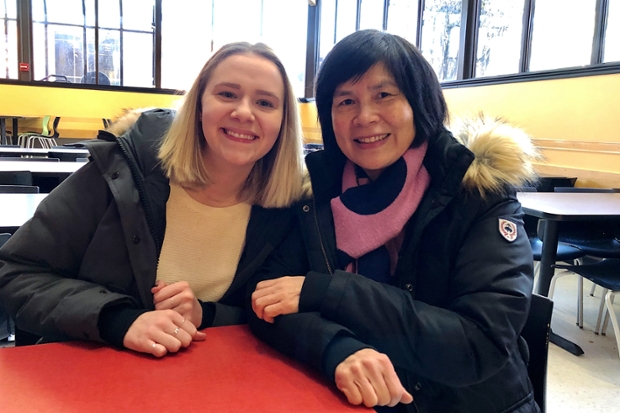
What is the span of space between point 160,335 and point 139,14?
9871 millimetres

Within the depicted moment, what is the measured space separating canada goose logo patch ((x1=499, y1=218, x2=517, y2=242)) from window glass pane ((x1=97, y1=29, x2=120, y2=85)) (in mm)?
9654

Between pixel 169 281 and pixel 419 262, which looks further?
pixel 169 281

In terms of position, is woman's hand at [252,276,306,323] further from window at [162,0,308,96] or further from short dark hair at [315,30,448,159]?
window at [162,0,308,96]

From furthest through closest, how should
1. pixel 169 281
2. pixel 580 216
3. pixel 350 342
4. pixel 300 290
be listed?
pixel 580 216
pixel 169 281
pixel 300 290
pixel 350 342

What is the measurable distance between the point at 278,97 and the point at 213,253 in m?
0.45

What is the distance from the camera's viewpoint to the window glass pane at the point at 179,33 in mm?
9586

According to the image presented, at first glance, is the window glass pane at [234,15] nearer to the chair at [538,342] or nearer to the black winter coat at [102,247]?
the black winter coat at [102,247]

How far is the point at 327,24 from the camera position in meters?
9.88

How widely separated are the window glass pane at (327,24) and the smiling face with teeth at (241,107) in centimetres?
875

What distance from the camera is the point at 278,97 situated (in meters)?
1.31

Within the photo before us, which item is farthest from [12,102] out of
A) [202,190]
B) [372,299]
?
[372,299]

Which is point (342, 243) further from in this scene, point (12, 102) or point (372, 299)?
point (12, 102)

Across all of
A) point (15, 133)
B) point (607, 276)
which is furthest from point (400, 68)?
point (15, 133)

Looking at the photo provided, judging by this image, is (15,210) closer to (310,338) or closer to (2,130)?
(310,338)
